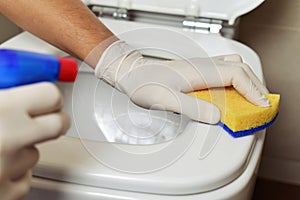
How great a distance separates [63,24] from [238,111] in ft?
0.87

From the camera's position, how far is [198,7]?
32.3 inches

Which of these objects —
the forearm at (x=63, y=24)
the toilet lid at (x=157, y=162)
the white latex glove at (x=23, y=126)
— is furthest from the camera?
the forearm at (x=63, y=24)

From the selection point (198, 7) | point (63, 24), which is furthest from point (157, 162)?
point (198, 7)

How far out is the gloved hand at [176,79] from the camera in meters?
0.59

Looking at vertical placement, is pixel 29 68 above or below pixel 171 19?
above

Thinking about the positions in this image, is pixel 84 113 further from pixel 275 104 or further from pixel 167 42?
pixel 275 104

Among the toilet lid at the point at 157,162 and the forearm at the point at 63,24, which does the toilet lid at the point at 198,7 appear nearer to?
the forearm at the point at 63,24

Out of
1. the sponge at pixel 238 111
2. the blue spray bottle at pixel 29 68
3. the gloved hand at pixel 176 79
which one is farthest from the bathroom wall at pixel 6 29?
the blue spray bottle at pixel 29 68

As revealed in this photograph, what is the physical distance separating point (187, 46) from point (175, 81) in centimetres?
15

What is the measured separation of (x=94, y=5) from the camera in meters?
0.87

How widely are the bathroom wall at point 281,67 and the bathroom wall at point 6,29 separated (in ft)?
1.44

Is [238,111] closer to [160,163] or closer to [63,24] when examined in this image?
[160,163]

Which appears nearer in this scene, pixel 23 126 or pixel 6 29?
pixel 23 126

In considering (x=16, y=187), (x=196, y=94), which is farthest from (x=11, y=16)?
(x=16, y=187)
